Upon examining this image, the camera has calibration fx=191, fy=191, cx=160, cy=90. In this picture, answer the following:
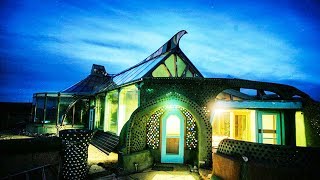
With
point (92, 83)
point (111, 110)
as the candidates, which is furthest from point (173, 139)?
point (92, 83)

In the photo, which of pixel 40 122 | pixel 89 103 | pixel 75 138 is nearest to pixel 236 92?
pixel 75 138

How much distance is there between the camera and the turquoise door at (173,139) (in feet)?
33.6

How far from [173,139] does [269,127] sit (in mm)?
5038

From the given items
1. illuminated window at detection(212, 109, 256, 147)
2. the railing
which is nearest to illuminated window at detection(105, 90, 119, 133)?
illuminated window at detection(212, 109, 256, 147)

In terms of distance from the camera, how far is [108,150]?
1244 cm

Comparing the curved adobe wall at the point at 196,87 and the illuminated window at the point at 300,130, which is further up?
the curved adobe wall at the point at 196,87

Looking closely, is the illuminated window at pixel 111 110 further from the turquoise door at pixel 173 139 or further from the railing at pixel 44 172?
the railing at pixel 44 172

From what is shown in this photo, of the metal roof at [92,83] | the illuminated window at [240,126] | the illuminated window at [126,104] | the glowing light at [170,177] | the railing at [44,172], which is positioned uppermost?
the metal roof at [92,83]

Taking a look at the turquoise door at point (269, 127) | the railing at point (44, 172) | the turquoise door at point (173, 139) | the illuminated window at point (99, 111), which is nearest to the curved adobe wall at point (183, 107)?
the turquoise door at point (173, 139)

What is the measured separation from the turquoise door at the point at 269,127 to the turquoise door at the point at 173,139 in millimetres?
3976

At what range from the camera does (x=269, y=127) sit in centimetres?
991

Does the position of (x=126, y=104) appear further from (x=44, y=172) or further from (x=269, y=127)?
(x=269, y=127)

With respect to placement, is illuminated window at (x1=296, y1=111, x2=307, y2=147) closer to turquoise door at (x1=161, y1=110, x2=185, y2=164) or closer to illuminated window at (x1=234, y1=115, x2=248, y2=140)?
illuminated window at (x1=234, y1=115, x2=248, y2=140)

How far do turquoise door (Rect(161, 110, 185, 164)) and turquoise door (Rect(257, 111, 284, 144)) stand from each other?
398cm
